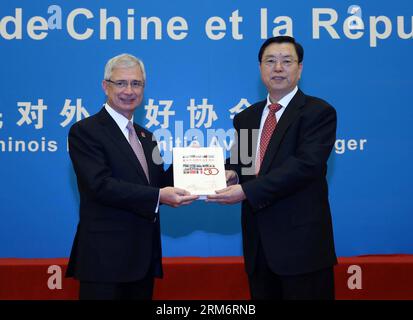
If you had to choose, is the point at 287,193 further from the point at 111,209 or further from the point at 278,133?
the point at 111,209

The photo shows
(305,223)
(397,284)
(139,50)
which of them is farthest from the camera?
(139,50)

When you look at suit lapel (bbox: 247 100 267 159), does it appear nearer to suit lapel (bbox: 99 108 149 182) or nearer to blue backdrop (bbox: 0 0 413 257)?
suit lapel (bbox: 99 108 149 182)

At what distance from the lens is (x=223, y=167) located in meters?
2.35

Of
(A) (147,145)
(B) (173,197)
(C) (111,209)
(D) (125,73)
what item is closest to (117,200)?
(C) (111,209)

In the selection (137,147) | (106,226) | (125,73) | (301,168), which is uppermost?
(125,73)

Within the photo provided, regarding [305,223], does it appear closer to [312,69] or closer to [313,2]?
[312,69]

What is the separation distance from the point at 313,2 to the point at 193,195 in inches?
74.2

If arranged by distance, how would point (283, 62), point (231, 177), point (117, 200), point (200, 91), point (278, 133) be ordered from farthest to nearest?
point (200, 91), point (231, 177), point (283, 62), point (278, 133), point (117, 200)

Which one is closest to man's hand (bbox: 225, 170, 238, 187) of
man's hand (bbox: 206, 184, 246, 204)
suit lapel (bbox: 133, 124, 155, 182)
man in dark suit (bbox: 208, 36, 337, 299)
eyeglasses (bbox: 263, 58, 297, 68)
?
man in dark suit (bbox: 208, 36, 337, 299)

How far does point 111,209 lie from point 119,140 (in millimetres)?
299

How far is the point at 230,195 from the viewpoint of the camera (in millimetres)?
2172
